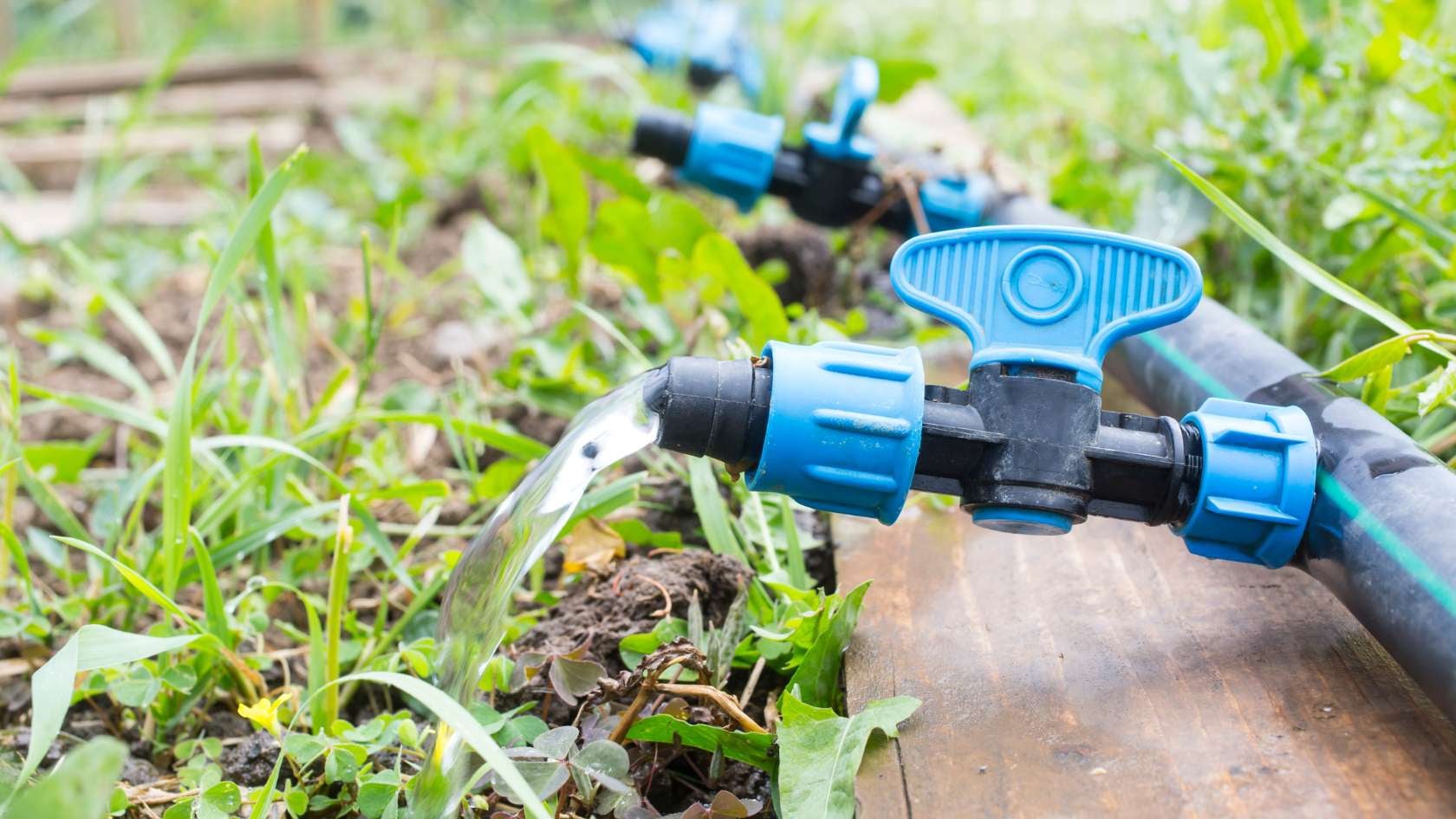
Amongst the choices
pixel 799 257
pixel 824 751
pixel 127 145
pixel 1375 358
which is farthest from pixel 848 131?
pixel 127 145

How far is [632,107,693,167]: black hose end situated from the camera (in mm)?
1713

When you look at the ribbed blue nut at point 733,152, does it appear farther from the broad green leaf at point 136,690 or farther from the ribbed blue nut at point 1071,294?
the broad green leaf at point 136,690

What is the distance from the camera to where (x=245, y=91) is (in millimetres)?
3557

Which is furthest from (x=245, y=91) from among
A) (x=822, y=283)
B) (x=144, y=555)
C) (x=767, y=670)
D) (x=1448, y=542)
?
(x=1448, y=542)

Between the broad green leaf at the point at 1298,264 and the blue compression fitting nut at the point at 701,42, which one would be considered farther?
the blue compression fitting nut at the point at 701,42

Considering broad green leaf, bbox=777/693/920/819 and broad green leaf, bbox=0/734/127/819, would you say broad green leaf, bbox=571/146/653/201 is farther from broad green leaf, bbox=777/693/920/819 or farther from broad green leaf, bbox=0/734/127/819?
broad green leaf, bbox=0/734/127/819

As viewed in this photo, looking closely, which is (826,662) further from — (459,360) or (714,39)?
(714,39)

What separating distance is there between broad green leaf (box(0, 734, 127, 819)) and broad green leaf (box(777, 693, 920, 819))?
436 mm

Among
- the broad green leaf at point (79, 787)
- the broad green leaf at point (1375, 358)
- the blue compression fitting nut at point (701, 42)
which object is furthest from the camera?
the blue compression fitting nut at point (701, 42)

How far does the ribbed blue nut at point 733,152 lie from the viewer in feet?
5.58

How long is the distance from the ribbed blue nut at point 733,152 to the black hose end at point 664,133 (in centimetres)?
1

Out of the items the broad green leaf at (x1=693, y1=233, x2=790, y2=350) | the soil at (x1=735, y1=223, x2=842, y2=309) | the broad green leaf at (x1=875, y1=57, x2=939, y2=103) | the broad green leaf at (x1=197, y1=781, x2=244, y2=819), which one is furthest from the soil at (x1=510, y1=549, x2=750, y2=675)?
the broad green leaf at (x1=875, y1=57, x2=939, y2=103)

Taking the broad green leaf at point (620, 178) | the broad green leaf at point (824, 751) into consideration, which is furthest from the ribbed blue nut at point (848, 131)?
the broad green leaf at point (824, 751)

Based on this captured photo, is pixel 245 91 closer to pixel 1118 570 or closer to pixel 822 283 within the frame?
pixel 822 283
